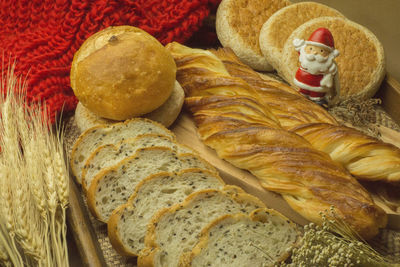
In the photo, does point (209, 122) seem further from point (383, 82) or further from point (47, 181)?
point (383, 82)

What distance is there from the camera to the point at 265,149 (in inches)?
94.6

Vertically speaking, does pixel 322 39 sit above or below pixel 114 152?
above

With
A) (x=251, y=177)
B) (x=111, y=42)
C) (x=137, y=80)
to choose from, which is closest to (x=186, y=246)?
(x=251, y=177)

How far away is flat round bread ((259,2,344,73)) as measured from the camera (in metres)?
3.07

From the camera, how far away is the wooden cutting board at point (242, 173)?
237 cm

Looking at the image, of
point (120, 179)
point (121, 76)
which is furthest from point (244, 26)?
point (120, 179)

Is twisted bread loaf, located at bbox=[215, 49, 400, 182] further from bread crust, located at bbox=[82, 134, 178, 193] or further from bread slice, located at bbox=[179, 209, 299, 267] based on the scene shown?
bread crust, located at bbox=[82, 134, 178, 193]

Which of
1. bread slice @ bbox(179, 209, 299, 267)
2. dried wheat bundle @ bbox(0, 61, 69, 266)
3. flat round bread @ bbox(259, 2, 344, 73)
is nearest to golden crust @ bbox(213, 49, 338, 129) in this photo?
flat round bread @ bbox(259, 2, 344, 73)

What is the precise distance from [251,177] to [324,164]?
0.40 m

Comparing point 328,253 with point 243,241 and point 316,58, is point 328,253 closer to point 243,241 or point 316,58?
point 243,241

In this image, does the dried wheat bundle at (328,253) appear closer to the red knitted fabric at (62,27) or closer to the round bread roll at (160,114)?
the round bread roll at (160,114)

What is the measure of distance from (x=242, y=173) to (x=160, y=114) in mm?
599

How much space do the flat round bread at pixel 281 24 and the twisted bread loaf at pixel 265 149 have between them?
0.40 meters

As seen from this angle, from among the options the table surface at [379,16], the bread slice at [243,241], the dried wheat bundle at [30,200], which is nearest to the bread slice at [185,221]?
the bread slice at [243,241]
